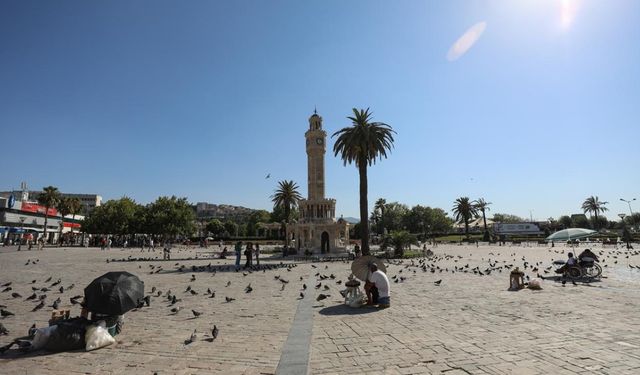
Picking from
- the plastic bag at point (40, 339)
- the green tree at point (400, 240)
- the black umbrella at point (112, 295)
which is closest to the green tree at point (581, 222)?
the green tree at point (400, 240)

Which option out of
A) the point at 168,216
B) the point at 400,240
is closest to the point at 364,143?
the point at 400,240

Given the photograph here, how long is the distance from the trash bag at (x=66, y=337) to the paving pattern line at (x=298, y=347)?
13.3ft

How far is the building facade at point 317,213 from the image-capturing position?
162ft

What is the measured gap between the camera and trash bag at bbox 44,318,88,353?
7062 millimetres

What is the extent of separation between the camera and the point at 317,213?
166 feet

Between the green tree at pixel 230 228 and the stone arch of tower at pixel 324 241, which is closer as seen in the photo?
the stone arch of tower at pixel 324 241

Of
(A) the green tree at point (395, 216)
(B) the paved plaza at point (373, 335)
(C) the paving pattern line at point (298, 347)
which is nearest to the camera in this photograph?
(C) the paving pattern line at point (298, 347)

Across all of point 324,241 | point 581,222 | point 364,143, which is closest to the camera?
point 364,143

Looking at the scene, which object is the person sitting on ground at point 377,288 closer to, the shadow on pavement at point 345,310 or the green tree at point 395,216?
Answer: the shadow on pavement at point 345,310

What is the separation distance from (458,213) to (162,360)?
95722 millimetres

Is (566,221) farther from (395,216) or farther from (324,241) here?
(324,241)

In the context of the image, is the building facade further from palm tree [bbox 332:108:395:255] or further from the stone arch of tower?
palm tree [bbox 332:108:395:255]

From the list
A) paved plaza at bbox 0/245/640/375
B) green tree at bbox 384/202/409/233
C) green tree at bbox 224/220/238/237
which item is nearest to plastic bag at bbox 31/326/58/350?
paved plaza at bbox 0/245/640/375

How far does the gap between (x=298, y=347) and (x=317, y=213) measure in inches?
1698
